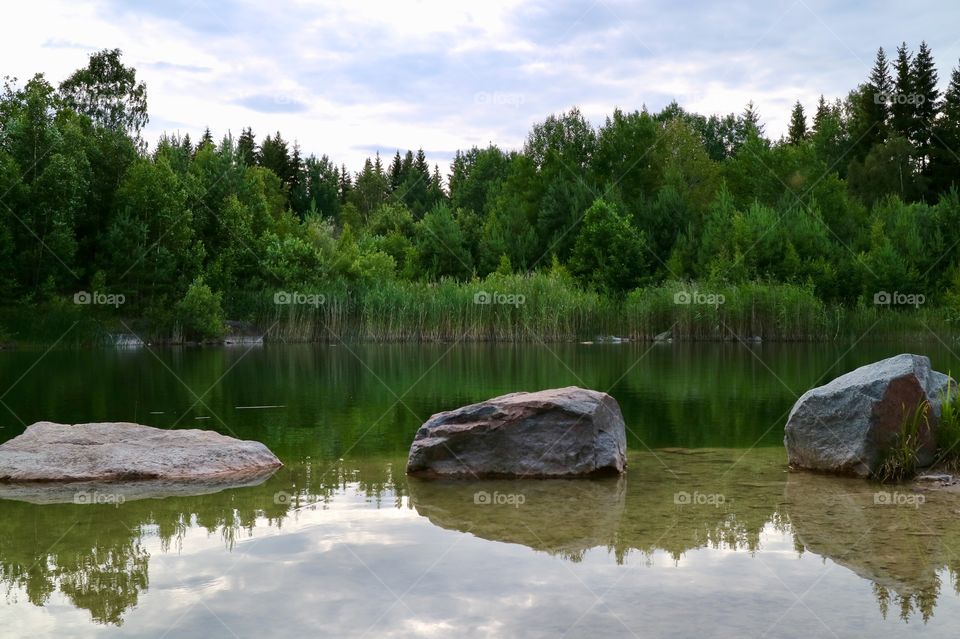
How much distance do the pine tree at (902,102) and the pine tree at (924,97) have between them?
327 millimetres

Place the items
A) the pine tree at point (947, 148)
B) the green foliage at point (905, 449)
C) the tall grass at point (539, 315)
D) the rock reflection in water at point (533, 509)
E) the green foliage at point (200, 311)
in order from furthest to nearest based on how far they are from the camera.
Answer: the pine tree at point (947, 148)
the green foliage at point (200, 311)
the tall grass at point (539, 315)
the green foliage at point (905, 449)
the rock reflection in water at point (533, 509)

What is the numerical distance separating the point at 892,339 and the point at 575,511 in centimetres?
3242

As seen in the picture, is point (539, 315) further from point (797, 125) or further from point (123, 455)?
point (797, 125)

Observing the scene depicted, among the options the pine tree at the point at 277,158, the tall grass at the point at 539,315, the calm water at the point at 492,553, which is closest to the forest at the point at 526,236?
the tall grass at the point at 539,315

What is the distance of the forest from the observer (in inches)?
1307

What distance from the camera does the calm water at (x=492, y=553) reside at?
408cm

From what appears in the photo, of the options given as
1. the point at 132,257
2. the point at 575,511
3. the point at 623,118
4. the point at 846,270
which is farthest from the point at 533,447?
the point at 623,118

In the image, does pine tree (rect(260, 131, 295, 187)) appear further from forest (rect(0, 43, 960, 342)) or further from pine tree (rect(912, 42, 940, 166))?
pine tree (rect(912, 42, 940, 166))

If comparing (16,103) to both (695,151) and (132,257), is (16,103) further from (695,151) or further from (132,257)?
(695,151)

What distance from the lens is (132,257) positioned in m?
34.6

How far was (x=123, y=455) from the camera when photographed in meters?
7.81

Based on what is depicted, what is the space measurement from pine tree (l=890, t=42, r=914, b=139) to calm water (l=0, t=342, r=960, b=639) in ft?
186

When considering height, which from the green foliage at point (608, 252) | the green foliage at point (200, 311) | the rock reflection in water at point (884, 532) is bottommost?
the rock reflection in water at point (884, 532)

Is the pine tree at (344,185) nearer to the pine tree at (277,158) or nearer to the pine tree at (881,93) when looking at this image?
the pine tree at (277,158)
